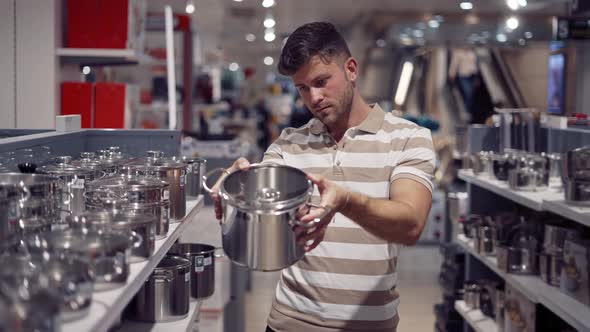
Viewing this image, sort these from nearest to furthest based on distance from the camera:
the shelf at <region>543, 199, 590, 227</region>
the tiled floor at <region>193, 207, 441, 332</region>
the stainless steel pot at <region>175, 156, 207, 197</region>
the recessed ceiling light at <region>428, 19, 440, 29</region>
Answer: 1. the shelf at <region>543, 199, 590, 227</region>
2. the stainless steel pot at <region>175, 156, 207, 197</region>
3. the tiled floor at <region>193, 207, 441, 332</region>
4. the recessed ceiling light at <region>428, 19, 440, 29</region>

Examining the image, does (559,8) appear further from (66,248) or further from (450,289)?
(66,248)

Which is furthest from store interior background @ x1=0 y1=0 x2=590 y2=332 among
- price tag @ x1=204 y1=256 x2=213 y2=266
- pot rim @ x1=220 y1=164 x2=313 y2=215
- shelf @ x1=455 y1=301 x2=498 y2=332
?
pot rim @ x1=220 y1=164 x2=313 y2=215

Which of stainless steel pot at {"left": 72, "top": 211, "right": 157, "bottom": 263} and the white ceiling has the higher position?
the white ceiling

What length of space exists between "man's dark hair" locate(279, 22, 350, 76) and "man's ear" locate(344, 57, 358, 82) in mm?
49

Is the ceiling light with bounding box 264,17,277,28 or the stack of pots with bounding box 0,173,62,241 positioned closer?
the stack of pots with bounding box 0,173,62,241

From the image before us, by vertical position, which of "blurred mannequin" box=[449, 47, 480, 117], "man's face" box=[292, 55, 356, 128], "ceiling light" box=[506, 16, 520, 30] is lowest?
"man's face" box=[292, 55, 356, 128]

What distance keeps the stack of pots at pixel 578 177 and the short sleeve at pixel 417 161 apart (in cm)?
135

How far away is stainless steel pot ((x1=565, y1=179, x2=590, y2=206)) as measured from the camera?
10.8ft

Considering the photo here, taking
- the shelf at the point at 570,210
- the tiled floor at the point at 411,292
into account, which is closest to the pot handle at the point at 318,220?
the shelf at the point at 570,210

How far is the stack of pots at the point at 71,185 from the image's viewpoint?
2211mm

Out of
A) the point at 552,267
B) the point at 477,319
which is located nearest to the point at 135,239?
the point at 552,267

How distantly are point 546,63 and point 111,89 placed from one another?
1009 centimetres

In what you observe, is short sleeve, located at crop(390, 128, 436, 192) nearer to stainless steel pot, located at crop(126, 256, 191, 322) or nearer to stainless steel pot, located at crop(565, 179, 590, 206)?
stainless steel pot, located at crop(126, 256, 191, 322)

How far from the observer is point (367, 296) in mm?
2230
